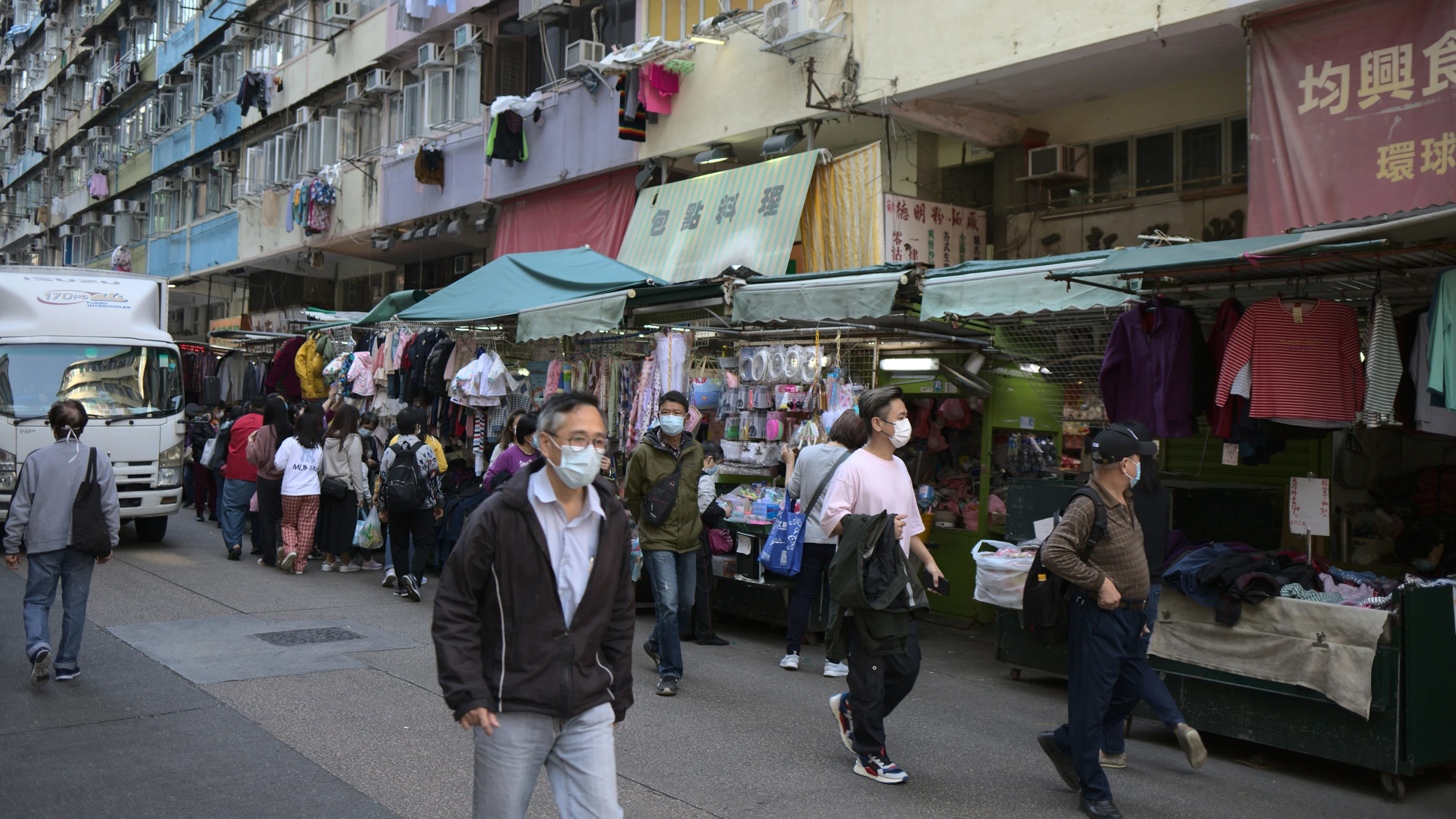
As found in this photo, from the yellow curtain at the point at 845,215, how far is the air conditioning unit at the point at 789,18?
146 centimetres

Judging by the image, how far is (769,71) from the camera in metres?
13.9

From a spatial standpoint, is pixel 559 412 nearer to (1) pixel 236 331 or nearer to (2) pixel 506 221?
(2) pixel 506 221

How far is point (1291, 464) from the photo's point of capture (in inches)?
364

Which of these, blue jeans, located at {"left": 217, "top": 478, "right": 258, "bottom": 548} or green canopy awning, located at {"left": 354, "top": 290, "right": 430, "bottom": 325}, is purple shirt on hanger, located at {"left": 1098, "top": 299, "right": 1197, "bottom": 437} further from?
blue jeans, located at {"left": 217, "top": 478, "right": 258, "bottom": 548}

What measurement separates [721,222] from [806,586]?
267 inches

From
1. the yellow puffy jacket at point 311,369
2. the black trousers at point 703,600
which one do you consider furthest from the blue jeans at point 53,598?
the yellow puffy jacket at point 311,369

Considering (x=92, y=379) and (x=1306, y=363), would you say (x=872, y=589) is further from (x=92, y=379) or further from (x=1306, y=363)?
(x=92, y=379)

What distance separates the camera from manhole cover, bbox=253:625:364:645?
8719 mm

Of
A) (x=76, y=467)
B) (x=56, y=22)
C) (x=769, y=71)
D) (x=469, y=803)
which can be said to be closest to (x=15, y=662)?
(x=76, y=467)

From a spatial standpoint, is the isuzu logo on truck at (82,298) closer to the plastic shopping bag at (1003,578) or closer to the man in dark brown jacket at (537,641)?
the plastic shopping bag at (1003,578)

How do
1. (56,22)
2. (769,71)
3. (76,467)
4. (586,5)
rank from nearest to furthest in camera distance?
(76,467) < (769,71) < (586,5) < (56,22)

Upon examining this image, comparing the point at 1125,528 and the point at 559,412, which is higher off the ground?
the point at 559,412

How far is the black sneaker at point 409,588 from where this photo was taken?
10.9 meters

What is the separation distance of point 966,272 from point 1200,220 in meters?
3.84
